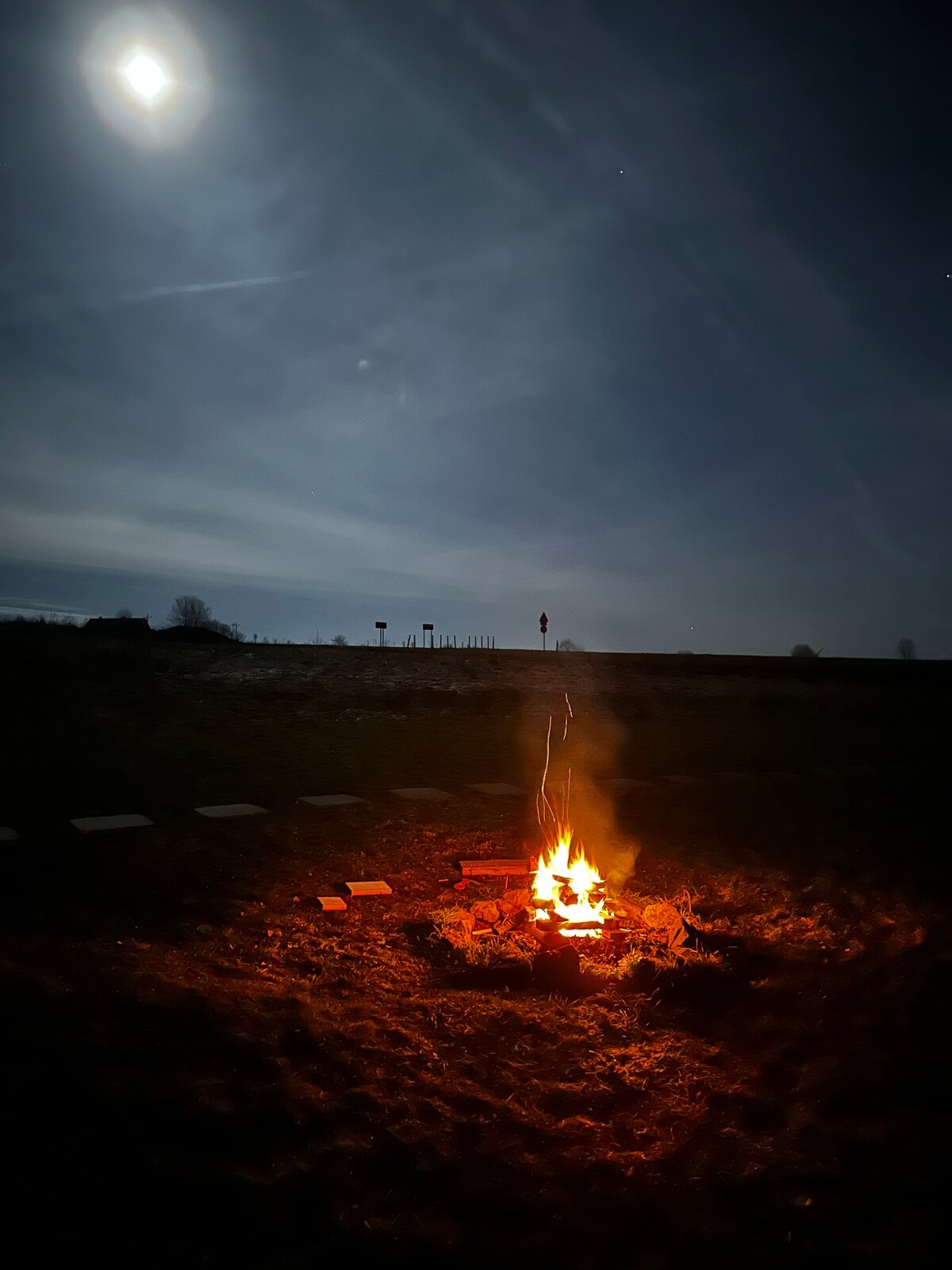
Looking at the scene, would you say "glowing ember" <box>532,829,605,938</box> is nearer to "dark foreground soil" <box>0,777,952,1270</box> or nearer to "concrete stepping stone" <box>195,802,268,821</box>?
"dark foreground soil" <box>0,777,952,1270</box>

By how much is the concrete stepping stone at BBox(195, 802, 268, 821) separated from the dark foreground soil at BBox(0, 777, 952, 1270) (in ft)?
3.96

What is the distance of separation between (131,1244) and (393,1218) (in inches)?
27.8

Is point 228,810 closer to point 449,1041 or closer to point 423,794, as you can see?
point 423,794

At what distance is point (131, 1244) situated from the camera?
1.96 metres

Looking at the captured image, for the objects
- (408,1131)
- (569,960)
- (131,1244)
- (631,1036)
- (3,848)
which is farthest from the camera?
(3,848)

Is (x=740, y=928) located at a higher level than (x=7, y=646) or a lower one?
lower

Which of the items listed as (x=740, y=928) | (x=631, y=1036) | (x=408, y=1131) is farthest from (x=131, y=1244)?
(x=740, y=928)

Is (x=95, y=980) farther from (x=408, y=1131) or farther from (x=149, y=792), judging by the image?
(x=149, y=792)

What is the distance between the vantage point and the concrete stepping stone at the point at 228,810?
636 centimetres

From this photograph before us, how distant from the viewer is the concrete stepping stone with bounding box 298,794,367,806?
22.9ft

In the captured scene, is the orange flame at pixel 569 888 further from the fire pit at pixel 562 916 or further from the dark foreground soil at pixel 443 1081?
the dark foreground soil at pixel 443 1081

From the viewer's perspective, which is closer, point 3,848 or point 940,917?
point 940,917

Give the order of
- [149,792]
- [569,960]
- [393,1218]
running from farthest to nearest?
[149,792] < [569,960] < [393,1218]

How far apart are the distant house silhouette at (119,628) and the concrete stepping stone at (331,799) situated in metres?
11.6
